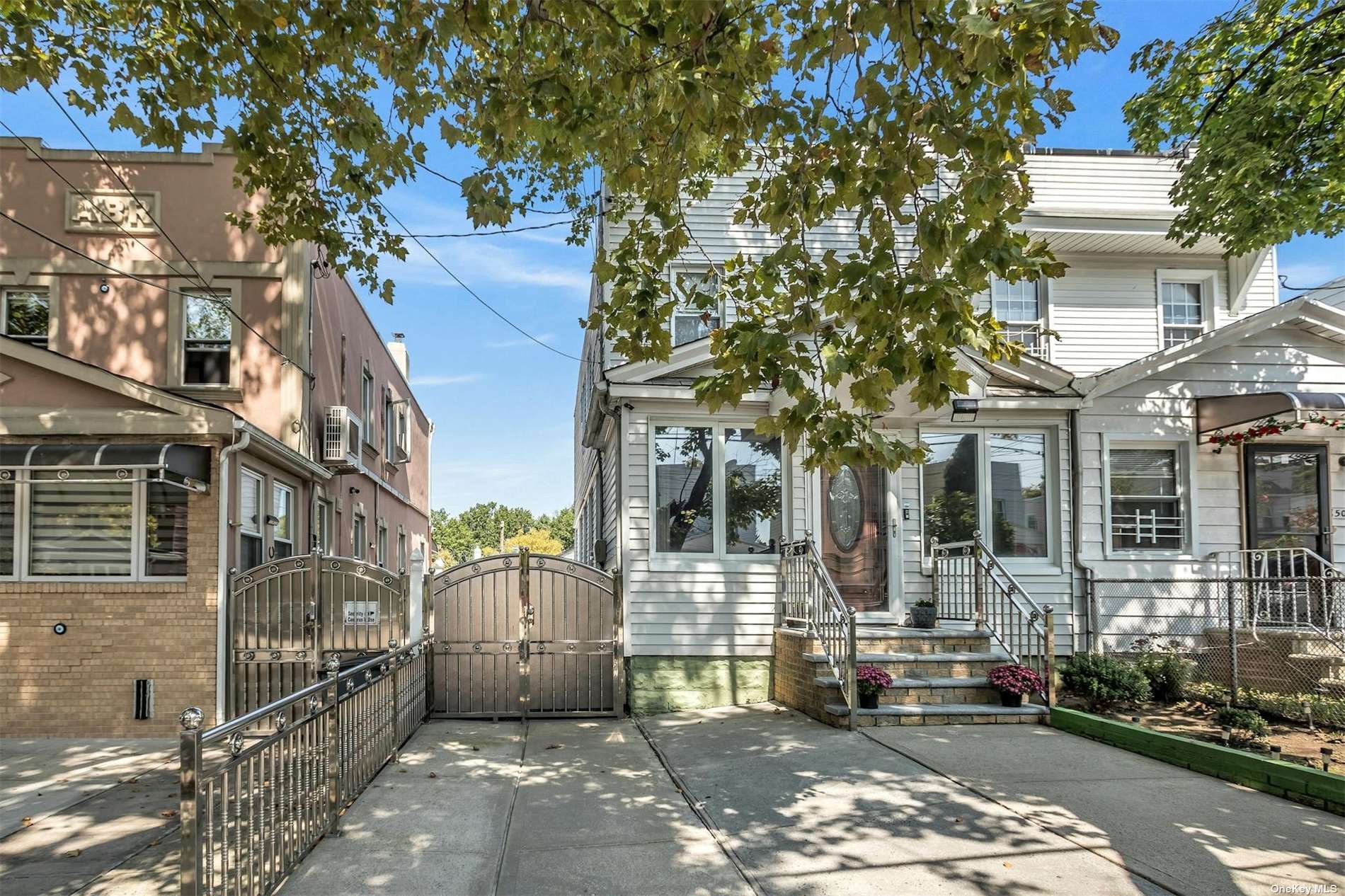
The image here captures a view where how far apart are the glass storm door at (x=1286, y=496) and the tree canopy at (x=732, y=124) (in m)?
7.84

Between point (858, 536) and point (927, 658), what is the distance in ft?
6.56

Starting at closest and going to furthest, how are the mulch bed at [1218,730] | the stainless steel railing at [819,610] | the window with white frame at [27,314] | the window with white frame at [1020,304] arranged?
1. the mulch bed at [1218,730]
2. the stainless steel railing at [819,610]
3. the window with white frame at [27,314]
4. the window with white frame at [1020,304]

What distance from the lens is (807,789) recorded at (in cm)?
677

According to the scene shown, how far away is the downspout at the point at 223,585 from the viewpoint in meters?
9.84

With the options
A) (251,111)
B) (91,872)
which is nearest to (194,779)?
(91,872)

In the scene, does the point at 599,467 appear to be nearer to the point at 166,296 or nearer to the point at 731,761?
the point at 166,296

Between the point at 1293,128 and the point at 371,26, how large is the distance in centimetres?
920

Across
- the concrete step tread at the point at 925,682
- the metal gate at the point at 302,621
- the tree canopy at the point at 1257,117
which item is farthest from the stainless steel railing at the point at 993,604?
the metal gate at the point at 302,621

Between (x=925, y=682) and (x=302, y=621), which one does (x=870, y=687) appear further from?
(x=302, y=621)

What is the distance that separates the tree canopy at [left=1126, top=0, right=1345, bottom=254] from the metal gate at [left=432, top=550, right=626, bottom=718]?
8.14 m

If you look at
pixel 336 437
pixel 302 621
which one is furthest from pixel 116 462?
pixel 336 437

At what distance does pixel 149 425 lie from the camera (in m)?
9.85

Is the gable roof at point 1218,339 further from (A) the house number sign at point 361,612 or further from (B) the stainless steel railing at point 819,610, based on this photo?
(A) the house number sign at point 361,612

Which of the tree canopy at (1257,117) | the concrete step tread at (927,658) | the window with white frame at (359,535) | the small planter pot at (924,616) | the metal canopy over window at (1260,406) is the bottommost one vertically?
the concrete step tread at (927,658)
